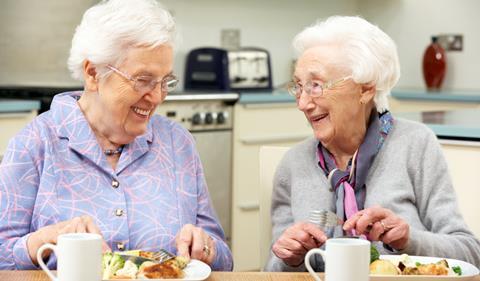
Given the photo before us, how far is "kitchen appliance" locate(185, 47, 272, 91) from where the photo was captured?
4.96 m

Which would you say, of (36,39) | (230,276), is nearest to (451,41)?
(36,39)

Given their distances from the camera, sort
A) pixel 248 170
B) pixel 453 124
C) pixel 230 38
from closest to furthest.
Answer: pixel 453 124 → pixel 248 170 → pixel 230 38

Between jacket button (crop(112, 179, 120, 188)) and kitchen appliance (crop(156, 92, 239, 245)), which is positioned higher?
jacket button (crop(112, 179, 120, 188))

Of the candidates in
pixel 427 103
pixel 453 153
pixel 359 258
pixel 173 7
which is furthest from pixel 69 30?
pixel 359 258

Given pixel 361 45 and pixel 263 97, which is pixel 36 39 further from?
pixel 361 45

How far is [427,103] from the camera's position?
16.6ft

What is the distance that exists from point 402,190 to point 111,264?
80cm

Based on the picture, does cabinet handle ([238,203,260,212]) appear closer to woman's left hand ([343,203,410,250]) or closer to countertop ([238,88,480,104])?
countertop ([238,88,480,104])

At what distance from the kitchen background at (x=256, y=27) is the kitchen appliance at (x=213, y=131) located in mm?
738

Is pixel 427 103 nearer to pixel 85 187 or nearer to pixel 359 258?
pixel 85 187

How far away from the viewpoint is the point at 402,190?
2160 millimetres

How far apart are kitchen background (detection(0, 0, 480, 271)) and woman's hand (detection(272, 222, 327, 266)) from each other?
147 centimetres

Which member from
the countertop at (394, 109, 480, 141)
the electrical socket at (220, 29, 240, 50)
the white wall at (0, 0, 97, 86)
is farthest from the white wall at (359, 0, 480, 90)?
the countertop at (394, 109, 480, 141)

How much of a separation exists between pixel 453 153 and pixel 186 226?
2.89 feet
